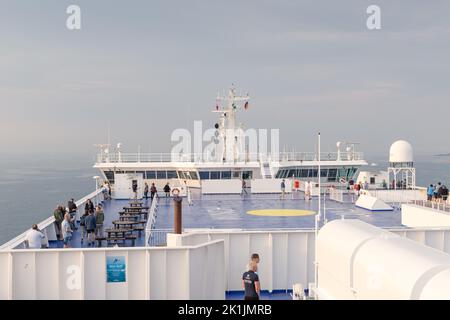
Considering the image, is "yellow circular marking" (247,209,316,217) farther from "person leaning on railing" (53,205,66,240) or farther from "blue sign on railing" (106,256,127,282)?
"blue sign on railing" (106,256,127,282)

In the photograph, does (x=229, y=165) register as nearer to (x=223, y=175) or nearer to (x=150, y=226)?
(x=223, y=175)

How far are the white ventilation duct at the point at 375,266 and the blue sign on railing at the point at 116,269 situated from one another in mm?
4219

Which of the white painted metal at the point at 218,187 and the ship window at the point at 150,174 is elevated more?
the ship window at the point at 150,174

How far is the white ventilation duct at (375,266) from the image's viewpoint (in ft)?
Result: 21.9

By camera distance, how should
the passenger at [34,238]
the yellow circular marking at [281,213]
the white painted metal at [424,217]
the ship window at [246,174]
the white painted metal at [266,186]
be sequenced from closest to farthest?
the passenger at [34,238] < the white painted metal at [424,217] < the yellow circular marking at [281,213] < the white painted metal at [266,186] < the ship window at [246,174]

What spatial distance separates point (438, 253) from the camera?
7.57 m

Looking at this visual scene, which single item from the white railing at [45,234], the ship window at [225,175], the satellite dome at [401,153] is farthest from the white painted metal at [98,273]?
the satellite dome at [401,153]

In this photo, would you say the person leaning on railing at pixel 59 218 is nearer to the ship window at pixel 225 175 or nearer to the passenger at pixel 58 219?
the passenger at pixel 58 219

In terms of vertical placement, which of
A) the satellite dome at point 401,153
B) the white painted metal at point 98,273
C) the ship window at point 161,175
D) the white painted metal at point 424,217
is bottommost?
the white painted metal at point 98,273

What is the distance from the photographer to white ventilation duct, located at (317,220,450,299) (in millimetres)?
6676

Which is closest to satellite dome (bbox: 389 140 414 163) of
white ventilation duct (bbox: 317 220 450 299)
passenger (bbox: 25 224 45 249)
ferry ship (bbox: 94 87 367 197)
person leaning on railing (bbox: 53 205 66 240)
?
ferry ship (bbox: 94 87 367 197)

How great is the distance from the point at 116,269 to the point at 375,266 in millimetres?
6006

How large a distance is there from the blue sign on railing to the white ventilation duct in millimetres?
4219
